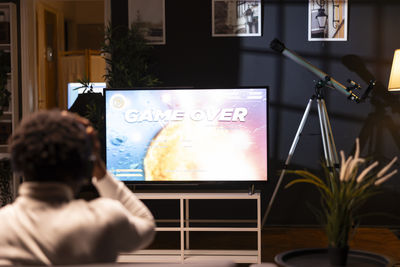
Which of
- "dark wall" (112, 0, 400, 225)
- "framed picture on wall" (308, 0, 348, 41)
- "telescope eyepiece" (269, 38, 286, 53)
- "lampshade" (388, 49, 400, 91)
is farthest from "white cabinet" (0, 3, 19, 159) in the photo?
"lampshade" (388, 49, 400, 91)

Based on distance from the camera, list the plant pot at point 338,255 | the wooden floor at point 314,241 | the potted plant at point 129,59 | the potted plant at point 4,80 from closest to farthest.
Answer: the plant pot at point 338,255 < the wooden floor at point 314,241 < the potted plant at point 129,59 < the potted plant at point 4,80

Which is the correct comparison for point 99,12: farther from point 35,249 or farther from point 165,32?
point 35,249

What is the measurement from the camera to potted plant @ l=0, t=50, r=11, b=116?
5.77 metres

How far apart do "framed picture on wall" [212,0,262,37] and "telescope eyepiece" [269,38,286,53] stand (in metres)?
0.46

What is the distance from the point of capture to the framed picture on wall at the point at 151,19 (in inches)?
218

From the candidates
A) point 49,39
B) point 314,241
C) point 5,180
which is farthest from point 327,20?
point 49,39

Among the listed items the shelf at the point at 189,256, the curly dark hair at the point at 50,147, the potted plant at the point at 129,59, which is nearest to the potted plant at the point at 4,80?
the potted plant at the point at 129,59

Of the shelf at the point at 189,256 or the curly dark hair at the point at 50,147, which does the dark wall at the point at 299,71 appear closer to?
the shelf at the point at 189,256

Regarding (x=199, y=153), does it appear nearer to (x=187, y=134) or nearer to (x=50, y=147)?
(x=187, y=134)

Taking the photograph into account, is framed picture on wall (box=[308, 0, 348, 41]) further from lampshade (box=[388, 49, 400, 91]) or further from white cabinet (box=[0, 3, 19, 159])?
white cabinet (box=[0, 3, 19, 159])

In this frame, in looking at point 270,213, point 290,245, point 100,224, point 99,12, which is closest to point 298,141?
point 270,213

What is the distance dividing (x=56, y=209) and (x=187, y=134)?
334 cm

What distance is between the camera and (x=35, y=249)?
3.87ft

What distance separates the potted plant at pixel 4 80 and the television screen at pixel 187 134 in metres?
1.71
